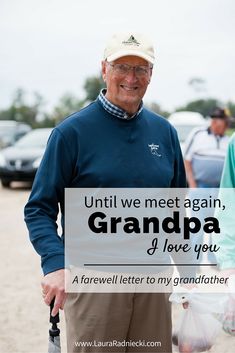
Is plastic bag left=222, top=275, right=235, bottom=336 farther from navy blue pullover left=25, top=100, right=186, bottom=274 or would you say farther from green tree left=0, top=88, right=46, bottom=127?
green tree left=0, top=88, right=46, bottom=127

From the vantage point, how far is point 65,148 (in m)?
2.08

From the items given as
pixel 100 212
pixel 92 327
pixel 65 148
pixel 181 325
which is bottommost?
pixel 181 325

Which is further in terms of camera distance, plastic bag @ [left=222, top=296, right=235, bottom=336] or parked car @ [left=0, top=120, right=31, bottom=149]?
parked car @ [left=0, top=120, right=31, bottom=149]

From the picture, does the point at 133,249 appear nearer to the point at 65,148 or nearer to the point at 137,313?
the point at 137,313

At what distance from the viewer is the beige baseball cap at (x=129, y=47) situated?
Answer: 2168mm

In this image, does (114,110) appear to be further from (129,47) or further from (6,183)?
(6,183)

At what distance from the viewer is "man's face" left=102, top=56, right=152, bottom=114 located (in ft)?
7.19

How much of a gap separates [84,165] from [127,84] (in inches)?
16.0

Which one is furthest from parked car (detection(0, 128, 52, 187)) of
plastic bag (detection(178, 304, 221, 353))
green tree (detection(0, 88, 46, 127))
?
green tree (detection(0, 88, 46, 127))

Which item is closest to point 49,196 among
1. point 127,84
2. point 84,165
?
point 84,165

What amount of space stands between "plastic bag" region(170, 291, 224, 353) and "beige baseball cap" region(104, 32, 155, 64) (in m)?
1.12

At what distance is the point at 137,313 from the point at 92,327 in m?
0.22

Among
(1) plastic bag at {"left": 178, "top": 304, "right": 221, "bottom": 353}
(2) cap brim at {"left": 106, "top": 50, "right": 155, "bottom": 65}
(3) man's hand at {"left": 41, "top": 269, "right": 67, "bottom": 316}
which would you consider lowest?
(1) plastic bag at {"left": 178, "top": 304, "right": 221, "bottom": 353}

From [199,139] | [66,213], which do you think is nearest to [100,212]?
[66,213]
